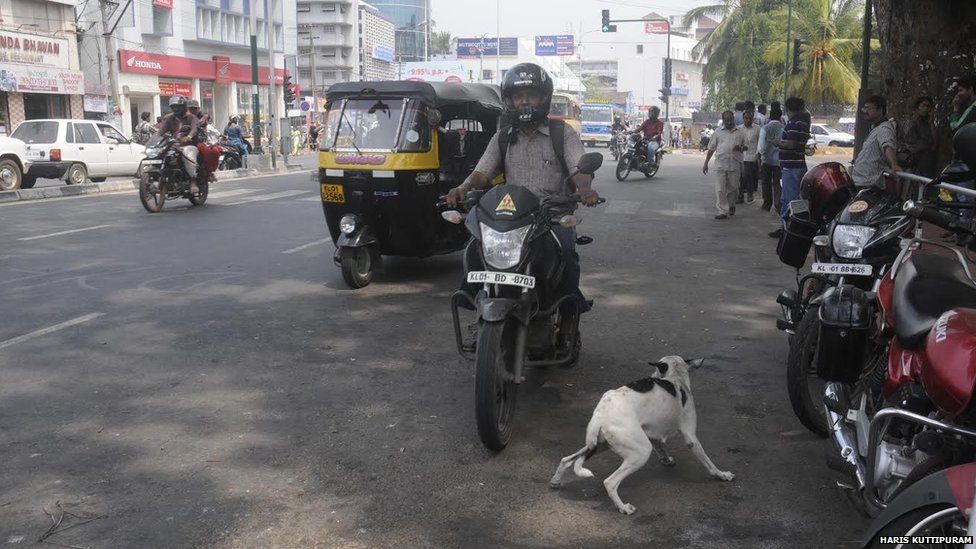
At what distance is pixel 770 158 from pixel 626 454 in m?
11.9

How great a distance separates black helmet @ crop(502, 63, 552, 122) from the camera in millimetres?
5527

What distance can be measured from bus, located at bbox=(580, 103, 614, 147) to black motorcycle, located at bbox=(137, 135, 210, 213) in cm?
3571

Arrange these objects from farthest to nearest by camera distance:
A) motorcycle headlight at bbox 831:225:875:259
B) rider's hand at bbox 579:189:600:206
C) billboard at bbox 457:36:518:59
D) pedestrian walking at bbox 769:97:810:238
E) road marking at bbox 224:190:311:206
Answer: billboard at bbox 457:36:518:59
road marking at bbox 224:190:311:206
pedestrian walking at bbox 769:97:810:238
rider's hand at bbox 579:189:600:206
motorcycle headlight at bbox 831:225:875:259

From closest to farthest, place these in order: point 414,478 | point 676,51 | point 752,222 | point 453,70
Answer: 1. point 414,478
2. point 752,222
3. point 453,70
4. point 676,51

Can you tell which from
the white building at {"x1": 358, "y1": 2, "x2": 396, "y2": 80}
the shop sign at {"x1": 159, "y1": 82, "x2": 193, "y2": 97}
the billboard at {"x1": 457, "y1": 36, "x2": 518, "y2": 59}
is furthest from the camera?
the white building at {"x1": 358, "y1": 2, "x2": 396, "y2": 80}

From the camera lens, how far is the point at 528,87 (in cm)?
Result: 555

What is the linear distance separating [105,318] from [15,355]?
1.11m

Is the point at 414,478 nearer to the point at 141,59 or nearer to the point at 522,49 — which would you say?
the point at 141,59

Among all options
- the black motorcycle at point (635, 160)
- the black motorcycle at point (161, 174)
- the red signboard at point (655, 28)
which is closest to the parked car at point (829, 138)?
the black motorcycle at point (635, 160)

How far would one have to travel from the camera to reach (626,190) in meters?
19.5

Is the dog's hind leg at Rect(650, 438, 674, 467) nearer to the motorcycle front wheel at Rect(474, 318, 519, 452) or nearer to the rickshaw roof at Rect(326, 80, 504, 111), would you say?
the motorcycle front wheel at Rect(474, 318, 519, 452)

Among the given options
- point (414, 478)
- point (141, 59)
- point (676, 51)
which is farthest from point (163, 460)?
point (676, 51)

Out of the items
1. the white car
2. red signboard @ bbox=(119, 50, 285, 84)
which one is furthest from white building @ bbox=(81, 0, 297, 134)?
the white car

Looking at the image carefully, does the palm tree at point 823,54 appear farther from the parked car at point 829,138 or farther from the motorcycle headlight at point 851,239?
the motorcycle headlight at point 851,239
